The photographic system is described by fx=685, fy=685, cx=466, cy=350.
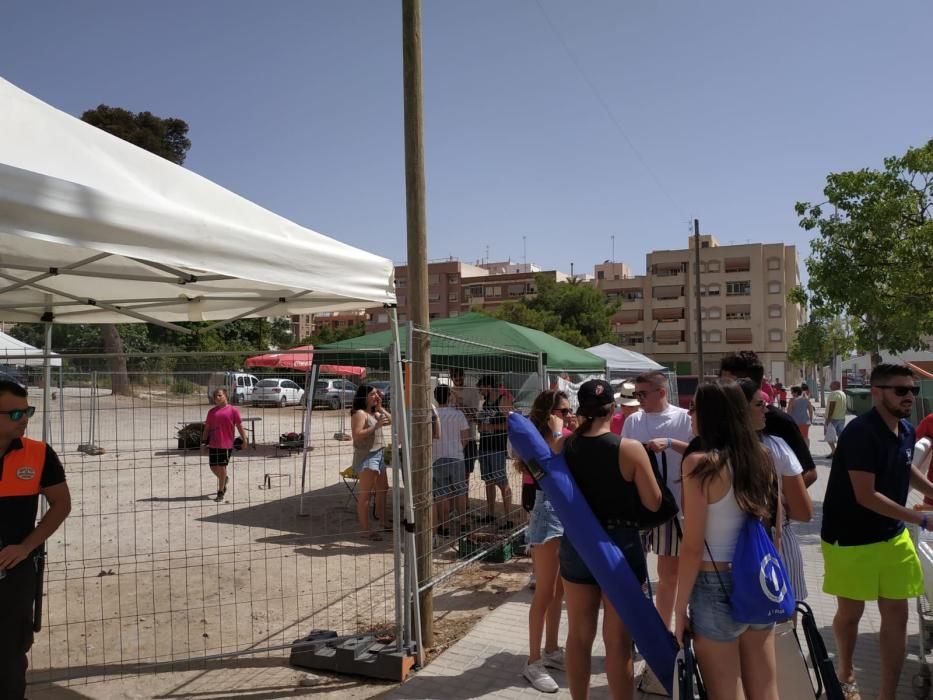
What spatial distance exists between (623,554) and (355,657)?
198 cm

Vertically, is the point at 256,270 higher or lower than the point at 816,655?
higher

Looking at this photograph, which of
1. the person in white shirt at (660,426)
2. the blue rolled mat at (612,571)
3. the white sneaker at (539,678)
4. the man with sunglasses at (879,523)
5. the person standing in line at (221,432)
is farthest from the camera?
the person standing in line at (221,432)

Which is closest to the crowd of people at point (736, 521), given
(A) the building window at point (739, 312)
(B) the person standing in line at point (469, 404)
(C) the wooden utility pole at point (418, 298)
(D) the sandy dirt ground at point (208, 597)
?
(C) the wooden utility pole at point (418, 298)

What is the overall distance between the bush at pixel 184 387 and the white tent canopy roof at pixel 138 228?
1.22 m

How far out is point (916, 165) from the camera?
35.6ft

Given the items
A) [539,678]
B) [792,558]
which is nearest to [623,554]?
[792,558]

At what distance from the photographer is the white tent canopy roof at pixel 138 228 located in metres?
2.75

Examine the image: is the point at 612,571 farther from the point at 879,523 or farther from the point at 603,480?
the point at 879,523

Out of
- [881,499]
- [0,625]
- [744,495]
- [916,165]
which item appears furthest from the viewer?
[916,165]

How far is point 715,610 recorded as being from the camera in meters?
2.65

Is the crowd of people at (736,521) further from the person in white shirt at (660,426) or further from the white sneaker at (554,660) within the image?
the person in white shirt at (660,426)

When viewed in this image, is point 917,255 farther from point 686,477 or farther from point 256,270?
point 256,270

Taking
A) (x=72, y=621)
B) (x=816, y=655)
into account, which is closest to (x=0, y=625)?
(x=72, y=621)

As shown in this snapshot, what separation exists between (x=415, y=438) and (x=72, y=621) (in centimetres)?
309
